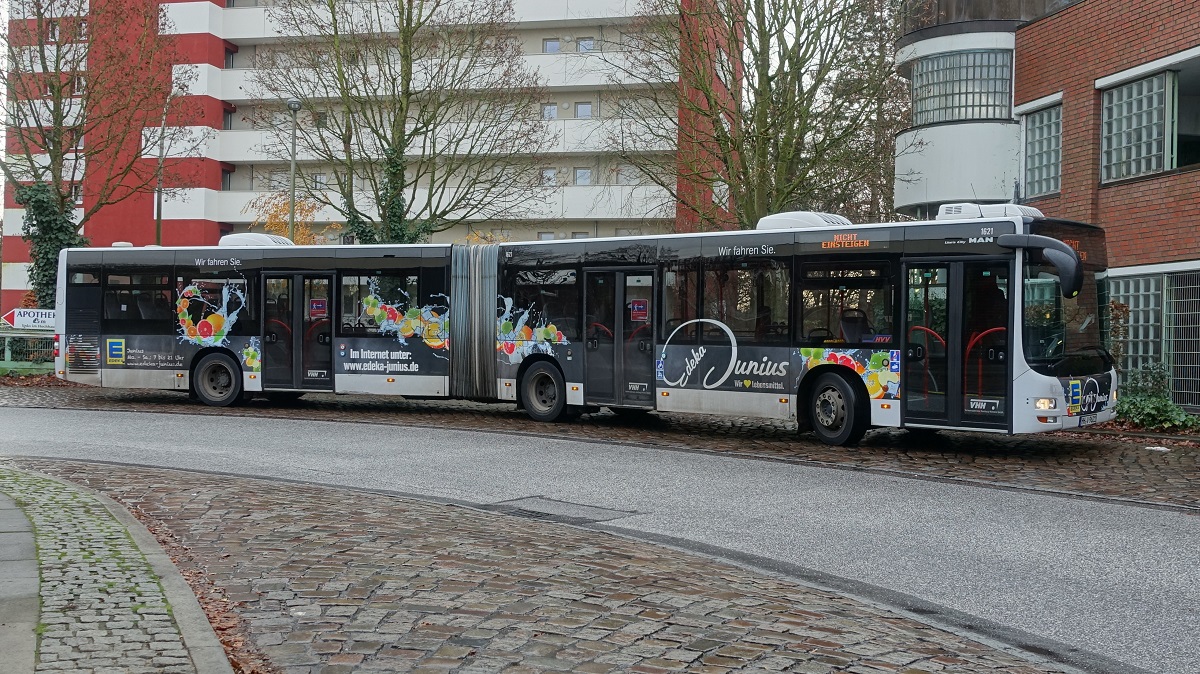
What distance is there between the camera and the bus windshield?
15.0 meters

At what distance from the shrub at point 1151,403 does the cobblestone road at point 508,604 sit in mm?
12915

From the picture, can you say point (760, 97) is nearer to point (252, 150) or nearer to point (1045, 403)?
point (1045, 403)

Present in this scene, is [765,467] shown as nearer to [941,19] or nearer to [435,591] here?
[435,591]

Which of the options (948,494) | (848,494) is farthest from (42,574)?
(948,494)

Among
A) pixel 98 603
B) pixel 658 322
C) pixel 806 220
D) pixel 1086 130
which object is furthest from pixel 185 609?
pixel 1086 130

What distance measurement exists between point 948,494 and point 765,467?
8.26 feet

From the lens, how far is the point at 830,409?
1666 cm

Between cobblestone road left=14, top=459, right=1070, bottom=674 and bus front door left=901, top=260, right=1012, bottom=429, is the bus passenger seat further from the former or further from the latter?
cobblestone road left=14, top=459, right=1070, bottom=674

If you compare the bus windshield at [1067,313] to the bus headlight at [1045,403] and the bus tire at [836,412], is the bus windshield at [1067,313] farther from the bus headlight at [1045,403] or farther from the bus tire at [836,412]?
the bus tire at [836,412]

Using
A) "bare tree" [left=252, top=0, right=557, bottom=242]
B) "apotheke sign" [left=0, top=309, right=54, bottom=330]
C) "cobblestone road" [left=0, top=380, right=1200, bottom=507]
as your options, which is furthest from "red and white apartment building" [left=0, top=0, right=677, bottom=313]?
"cobblestone road" [left=0, top=380, right=1200, bottom=507]

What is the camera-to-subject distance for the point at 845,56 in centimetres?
2892

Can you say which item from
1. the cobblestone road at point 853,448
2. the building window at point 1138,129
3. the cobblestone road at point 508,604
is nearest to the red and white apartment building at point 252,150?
the building window at point 1138,129

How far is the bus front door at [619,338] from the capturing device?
18828 mm

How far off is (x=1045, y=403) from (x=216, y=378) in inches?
570
